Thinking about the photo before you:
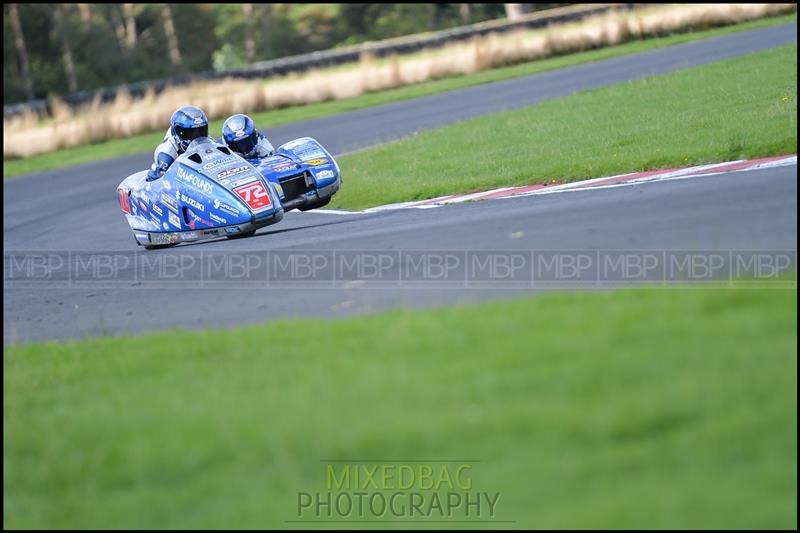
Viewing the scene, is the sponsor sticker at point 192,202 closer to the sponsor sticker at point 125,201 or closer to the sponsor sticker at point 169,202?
the sponsor sticker at point 169,202

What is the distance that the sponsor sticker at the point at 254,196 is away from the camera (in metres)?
12.1

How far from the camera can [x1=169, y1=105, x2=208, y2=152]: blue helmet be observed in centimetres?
1313

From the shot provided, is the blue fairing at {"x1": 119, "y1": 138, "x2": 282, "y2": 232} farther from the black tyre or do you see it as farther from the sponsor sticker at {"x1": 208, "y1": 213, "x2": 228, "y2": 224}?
the black tyre

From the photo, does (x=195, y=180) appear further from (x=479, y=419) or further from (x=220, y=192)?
(x=479, y=419)

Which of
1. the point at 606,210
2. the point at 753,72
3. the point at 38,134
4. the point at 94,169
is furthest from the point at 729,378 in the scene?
the point at 38,134

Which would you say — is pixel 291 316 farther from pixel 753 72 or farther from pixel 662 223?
pixel 753 72

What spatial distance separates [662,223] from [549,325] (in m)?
2.65

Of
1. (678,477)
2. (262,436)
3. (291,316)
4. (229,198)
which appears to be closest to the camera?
(678,477)

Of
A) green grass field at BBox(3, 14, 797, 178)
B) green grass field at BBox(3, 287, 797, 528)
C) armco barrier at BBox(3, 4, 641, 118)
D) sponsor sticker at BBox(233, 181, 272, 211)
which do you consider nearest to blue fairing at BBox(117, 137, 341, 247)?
sponsor sticker at BBox(233, 181, 272, 211)

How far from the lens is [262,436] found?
5.19m

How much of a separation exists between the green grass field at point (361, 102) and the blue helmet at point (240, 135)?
13.1m

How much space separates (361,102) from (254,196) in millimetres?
17638

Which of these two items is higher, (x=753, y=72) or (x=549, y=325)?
(x=753, y=72)

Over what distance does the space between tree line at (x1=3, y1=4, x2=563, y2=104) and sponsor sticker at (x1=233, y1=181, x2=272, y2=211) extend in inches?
1415
